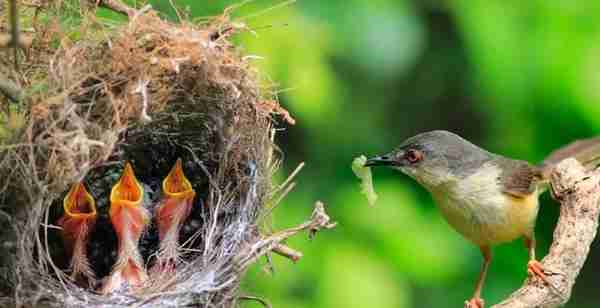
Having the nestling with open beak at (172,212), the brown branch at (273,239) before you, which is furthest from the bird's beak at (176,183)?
the brown branch at (273,239)

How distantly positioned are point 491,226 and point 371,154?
1584mm

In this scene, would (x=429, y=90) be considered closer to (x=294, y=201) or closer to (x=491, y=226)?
(x=294, y=201)

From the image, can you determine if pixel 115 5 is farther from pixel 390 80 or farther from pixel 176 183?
pixel 390 80

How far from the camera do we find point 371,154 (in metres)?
6.78

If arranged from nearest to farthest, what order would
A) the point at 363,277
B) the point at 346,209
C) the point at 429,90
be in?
A: 1. the point at 363,277
2. the point at 346,209
3. the point at 429,90

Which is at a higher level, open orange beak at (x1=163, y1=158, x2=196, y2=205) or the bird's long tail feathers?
open orange beak at (x1=163, y1=158, x2=196, y2=205)

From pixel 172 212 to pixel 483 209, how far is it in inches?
64.5

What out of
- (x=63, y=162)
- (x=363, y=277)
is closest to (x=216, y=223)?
(x=63, y=162)

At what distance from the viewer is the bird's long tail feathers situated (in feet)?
18.5

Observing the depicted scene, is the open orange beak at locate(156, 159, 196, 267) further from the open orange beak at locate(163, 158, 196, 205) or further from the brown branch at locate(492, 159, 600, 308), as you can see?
the brown branch at locate(492, 159, 600, 308)

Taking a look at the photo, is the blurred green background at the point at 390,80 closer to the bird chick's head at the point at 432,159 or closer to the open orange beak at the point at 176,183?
the bird chick's head at the point at 432,159

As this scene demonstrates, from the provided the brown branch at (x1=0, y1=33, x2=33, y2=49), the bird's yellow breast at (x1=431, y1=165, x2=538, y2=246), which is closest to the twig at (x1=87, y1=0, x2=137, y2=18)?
the brown branch at (x1=0, y1=33, x2=33, y2=49)

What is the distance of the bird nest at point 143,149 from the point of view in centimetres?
382

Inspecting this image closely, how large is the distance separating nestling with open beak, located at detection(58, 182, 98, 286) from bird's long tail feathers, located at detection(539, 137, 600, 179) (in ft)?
8.07
